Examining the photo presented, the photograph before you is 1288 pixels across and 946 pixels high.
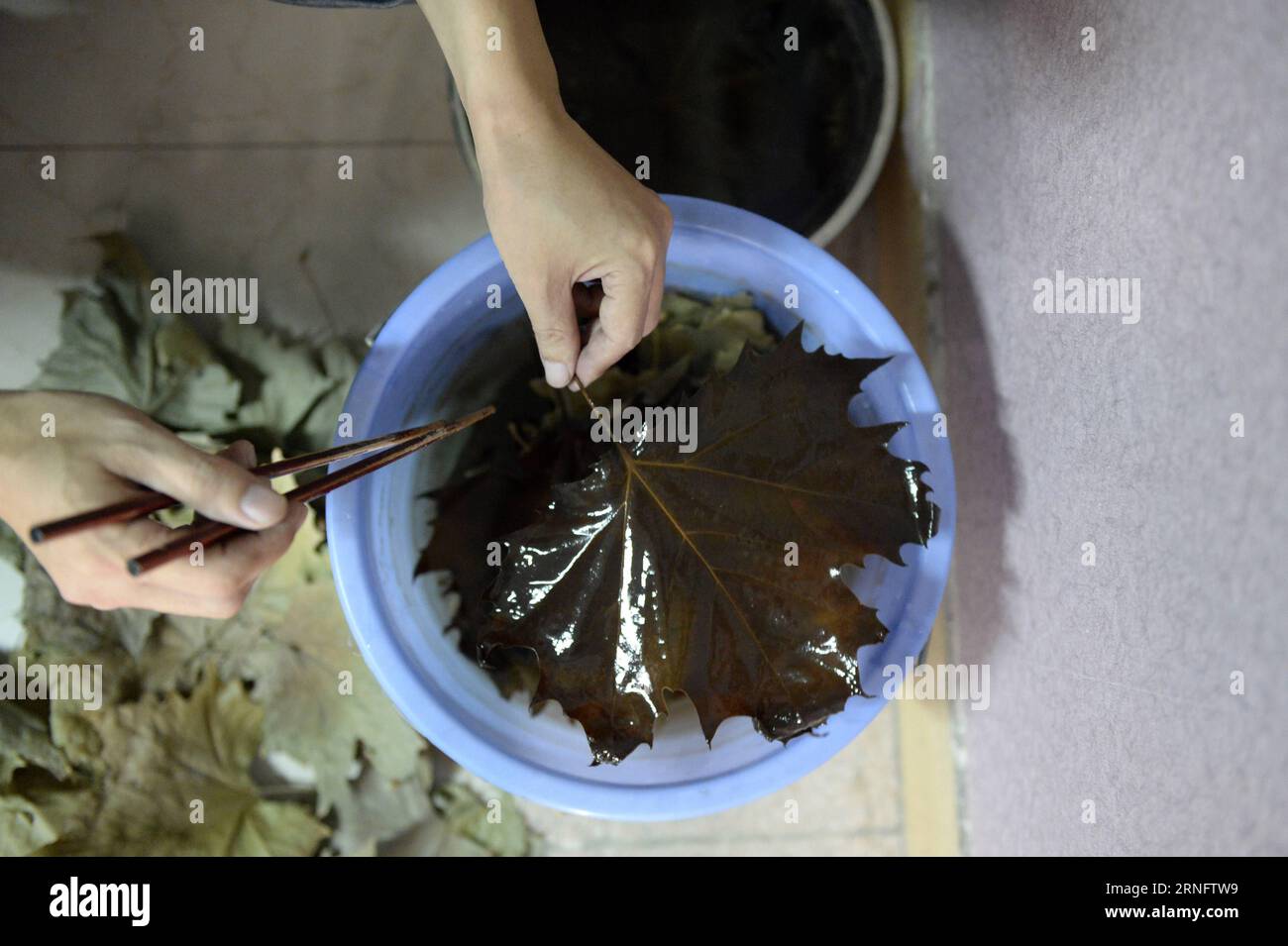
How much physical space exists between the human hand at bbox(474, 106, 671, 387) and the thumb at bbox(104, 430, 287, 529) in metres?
0.17

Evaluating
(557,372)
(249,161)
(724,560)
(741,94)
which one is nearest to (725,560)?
(724,560)

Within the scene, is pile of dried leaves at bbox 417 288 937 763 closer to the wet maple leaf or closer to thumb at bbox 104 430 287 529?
the wet maple leaf

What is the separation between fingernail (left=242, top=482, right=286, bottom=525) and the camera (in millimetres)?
444

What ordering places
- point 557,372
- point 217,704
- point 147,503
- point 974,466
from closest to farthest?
1. point 147,503
2. point 557,372
3. point 974,466
4. point 217,704

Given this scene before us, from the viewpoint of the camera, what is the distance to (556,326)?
20.2 inches

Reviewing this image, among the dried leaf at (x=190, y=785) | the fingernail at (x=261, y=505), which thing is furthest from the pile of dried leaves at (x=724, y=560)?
the dried leaf at (x=190, y=785)

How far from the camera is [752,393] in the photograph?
0.54 metres

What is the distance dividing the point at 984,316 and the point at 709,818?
19.3 inches

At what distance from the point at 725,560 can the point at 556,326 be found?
0.16 meters

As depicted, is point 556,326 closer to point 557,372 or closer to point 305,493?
point 557,372

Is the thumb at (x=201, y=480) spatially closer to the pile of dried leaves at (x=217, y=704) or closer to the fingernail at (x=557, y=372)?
the fingernail at (x=557, y=372)

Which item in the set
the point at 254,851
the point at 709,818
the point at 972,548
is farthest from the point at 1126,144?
the point at 254,851

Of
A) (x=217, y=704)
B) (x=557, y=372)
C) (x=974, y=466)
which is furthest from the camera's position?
(x=217, y=704)

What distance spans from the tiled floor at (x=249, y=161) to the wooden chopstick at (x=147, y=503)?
1.21 ft
